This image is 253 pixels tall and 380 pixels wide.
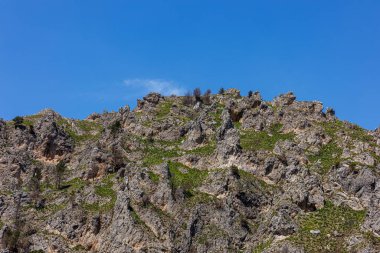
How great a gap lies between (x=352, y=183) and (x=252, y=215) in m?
22.1

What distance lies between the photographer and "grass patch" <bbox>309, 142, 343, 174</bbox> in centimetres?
10338

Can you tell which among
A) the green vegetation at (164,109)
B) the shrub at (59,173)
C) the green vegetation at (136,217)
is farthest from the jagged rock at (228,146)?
the shrub at (59,173)

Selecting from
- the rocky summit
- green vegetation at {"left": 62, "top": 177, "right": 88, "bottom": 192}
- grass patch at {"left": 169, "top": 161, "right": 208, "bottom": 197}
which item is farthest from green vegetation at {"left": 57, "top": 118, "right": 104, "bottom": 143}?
grass patch at {"left": 169, "top": 161, "right": 208, "bottom": 197}

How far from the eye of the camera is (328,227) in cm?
8562

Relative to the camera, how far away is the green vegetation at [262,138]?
113 m

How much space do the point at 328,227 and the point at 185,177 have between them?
33.5 metres

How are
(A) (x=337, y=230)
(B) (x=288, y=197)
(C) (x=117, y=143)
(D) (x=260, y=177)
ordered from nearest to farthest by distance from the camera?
(A) (x=337, y=230) → (B) (x=288, y=197) → (D) (x=260, y=177) → (C) (x=117, y=143)

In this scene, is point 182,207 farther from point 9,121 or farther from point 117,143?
point 9,121

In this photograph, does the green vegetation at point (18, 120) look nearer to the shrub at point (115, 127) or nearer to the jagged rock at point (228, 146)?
the shrub at point (115, 127)

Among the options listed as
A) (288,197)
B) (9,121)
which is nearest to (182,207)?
(288,197)

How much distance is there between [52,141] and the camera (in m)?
122

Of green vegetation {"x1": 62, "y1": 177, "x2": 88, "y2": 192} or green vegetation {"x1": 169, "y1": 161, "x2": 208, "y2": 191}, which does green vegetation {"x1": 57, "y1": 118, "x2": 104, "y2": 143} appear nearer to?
green vegetation {"x1": 62, "y1": 177, "x2": 88, "y2": 192}

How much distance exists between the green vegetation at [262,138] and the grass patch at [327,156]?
986 centimetres

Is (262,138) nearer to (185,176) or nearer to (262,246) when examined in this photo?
(185,176)
